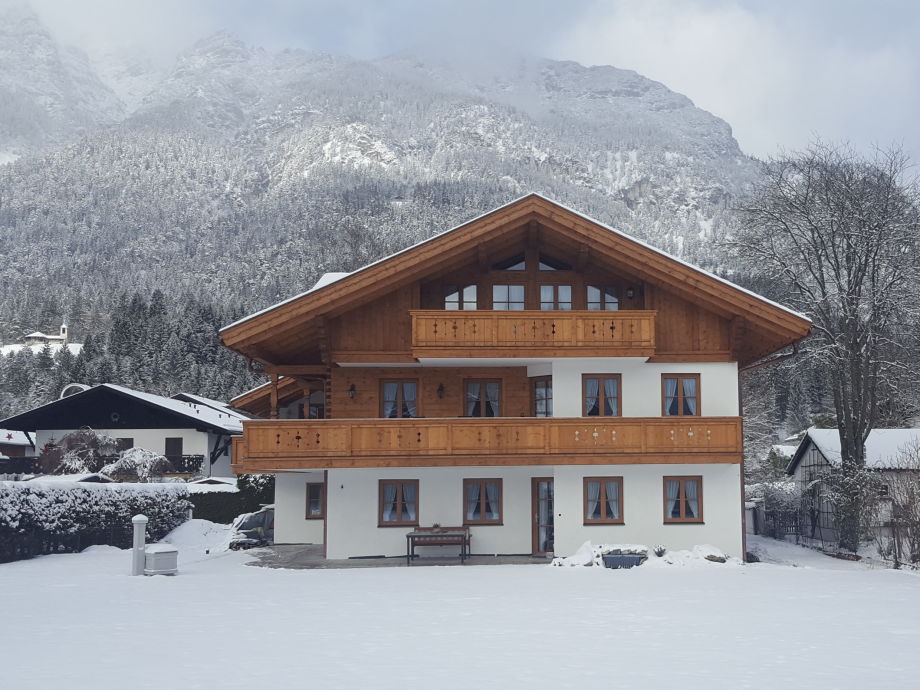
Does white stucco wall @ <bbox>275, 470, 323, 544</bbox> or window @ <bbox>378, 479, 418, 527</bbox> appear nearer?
window @ <bbox>378, 479, 418, 527</bbox>

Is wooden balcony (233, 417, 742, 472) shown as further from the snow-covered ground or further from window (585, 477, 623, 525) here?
the snow-covered ground

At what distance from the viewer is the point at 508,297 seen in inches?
1048

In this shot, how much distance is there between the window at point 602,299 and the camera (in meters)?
26.7

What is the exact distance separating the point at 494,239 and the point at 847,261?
37.6 ft

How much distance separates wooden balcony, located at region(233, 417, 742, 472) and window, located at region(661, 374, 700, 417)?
43.6 inches

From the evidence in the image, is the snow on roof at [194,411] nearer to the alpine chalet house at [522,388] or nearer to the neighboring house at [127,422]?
the neighboring house at [127,422]

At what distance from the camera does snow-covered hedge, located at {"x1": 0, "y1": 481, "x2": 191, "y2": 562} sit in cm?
2555

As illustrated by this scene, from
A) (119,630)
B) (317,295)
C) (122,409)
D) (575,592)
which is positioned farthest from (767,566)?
(122,409)

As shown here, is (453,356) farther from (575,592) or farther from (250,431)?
(575,592)

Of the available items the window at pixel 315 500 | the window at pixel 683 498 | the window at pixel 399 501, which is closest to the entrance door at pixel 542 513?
the window at pixel 683 498

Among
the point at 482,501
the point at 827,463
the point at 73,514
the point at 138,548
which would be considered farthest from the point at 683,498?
the point at 73,514

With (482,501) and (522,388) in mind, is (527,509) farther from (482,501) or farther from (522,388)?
(522,388)

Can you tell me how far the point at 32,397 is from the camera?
90125 mm

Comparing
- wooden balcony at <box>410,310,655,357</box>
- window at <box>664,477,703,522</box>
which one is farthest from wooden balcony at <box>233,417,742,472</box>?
wooden balcony at <box>410,310,655,357</box>
